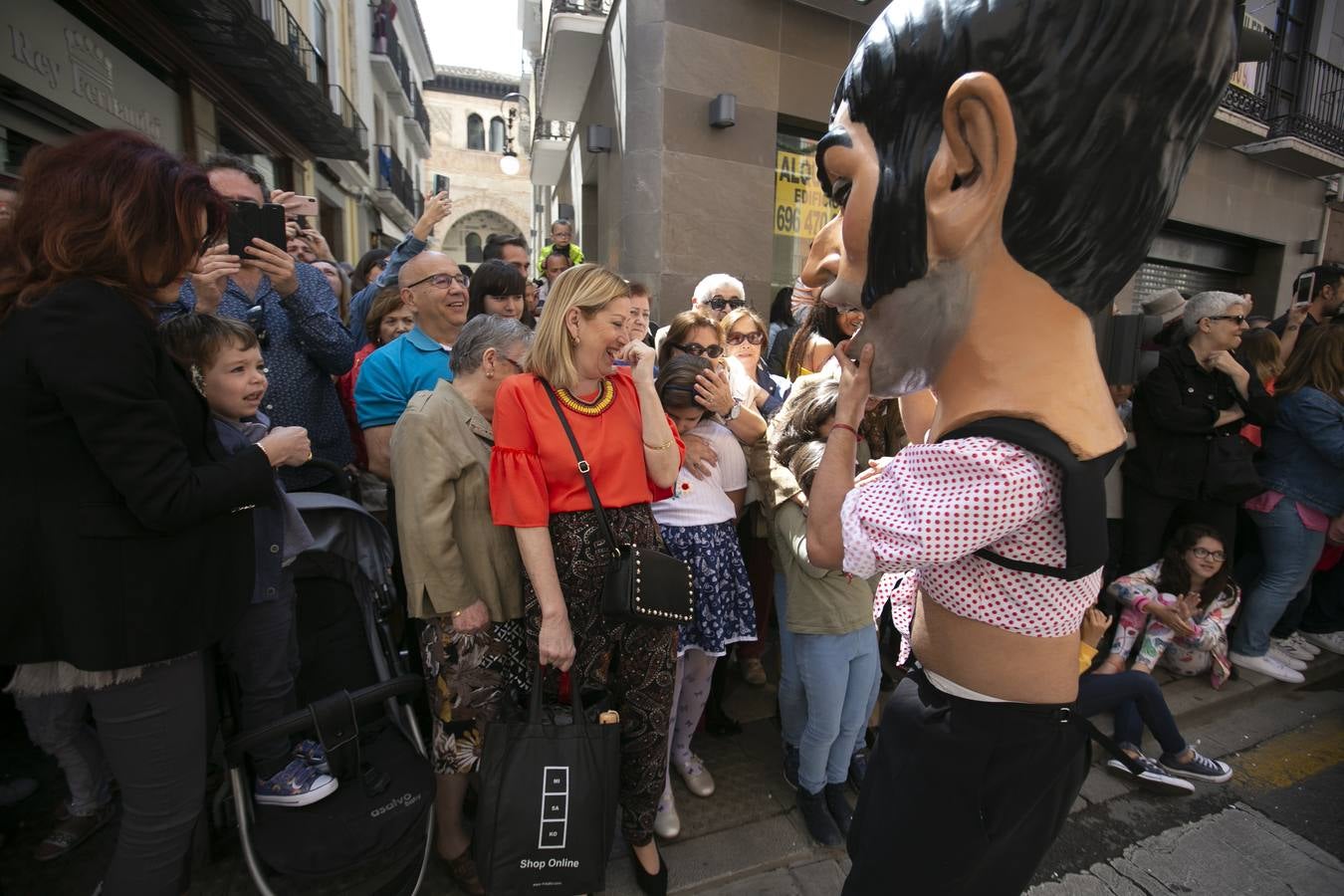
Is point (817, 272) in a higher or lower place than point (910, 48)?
lower

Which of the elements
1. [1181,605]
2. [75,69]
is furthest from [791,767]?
[75,69]

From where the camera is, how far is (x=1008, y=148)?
0.91 m

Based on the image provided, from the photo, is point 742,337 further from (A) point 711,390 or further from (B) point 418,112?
(B) point 418,112

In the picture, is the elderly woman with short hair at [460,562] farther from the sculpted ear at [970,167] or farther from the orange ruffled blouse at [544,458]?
the sculpted ear at [970,167]

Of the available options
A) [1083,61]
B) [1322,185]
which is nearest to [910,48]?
[1083,61]

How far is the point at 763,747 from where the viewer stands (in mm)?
3031

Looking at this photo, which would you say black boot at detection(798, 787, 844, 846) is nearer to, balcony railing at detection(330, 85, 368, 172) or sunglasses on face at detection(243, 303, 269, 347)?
sunglasses on face at detection(243, 303, 269, 347)

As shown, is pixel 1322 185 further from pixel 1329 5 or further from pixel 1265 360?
pixel 1265 360

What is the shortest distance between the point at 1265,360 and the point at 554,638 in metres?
4.69

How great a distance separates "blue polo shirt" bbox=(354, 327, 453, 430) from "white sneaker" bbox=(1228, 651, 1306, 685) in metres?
4.73

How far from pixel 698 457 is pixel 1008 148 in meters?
1.79

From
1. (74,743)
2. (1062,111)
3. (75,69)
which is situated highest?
(75,69)

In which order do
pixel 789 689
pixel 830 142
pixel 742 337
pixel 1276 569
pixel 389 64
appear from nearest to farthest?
pixel 830 142, pixel 789 689, pixel 742 337, pixel 1276 569, pixel 389 64

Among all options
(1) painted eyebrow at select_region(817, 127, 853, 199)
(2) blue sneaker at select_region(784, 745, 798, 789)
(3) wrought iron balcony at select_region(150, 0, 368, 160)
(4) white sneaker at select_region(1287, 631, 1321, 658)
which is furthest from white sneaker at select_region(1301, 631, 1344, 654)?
(3) wrought iron balcony at select_region(150, 0, 368, 160)
